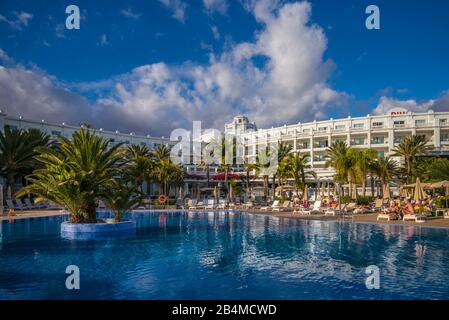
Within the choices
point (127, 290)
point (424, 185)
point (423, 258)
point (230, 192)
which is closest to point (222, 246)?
point (127, 290)

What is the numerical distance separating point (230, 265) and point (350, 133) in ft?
180

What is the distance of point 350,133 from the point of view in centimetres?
6009

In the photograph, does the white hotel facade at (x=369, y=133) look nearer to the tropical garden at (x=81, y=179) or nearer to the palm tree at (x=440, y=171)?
the palm tree at (x=440, y=171)

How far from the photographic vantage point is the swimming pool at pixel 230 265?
762 centimetres

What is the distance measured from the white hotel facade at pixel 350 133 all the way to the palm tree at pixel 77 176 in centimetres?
3492

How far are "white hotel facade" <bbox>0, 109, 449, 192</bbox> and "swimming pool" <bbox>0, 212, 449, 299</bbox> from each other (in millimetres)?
38038

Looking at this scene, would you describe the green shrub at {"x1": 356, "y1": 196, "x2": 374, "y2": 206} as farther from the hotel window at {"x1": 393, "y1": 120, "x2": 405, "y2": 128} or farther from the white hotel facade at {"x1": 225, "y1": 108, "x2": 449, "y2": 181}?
the hotel window at {"x1": 393, "y1": 120, "x2": 405, "y2": 128}

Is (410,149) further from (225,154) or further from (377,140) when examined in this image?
(225,154)

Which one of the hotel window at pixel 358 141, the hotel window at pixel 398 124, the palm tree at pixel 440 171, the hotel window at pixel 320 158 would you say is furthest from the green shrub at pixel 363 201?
the hotel window at pixel 398 124

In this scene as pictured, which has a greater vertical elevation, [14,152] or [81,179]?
[14,152]

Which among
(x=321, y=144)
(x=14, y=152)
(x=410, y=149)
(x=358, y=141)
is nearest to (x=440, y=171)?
(x=410, y=149)
